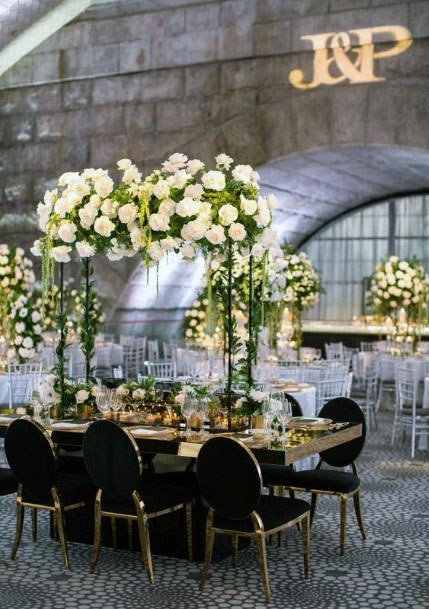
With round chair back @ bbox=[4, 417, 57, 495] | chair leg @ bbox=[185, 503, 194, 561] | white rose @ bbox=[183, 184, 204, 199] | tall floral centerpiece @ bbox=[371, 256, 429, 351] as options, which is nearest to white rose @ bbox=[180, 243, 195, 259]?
white rose @ bbox=[183, 184, 204, 199]

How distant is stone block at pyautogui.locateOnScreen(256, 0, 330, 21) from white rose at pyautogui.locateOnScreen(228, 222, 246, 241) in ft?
30.4

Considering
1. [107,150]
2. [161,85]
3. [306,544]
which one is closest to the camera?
[306,544]

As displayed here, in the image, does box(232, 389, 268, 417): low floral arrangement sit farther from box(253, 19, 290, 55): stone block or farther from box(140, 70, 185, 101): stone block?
box(140, 70, 185, 101): stone block

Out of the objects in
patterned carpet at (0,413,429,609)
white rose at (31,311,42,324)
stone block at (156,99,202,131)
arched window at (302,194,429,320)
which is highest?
stone block at (156,99,202,131)

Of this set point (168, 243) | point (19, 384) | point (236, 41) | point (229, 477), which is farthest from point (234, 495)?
point (236, 41)

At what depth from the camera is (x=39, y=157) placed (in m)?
16.8

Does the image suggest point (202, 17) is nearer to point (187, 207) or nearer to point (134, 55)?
point (134, 55)

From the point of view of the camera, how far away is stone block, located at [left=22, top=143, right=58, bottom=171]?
16.7 metres

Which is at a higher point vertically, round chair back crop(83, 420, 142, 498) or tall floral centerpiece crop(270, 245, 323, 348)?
tall floral centerpiece crop(270, 245, 323, 348)

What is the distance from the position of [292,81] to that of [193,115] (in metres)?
1.74

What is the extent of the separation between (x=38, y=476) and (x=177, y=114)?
10.6 meters

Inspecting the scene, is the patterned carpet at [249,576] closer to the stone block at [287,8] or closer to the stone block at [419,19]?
the stone block at [419,19]

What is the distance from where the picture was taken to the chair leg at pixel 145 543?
5.33 meters

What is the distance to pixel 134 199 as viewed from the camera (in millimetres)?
6055
